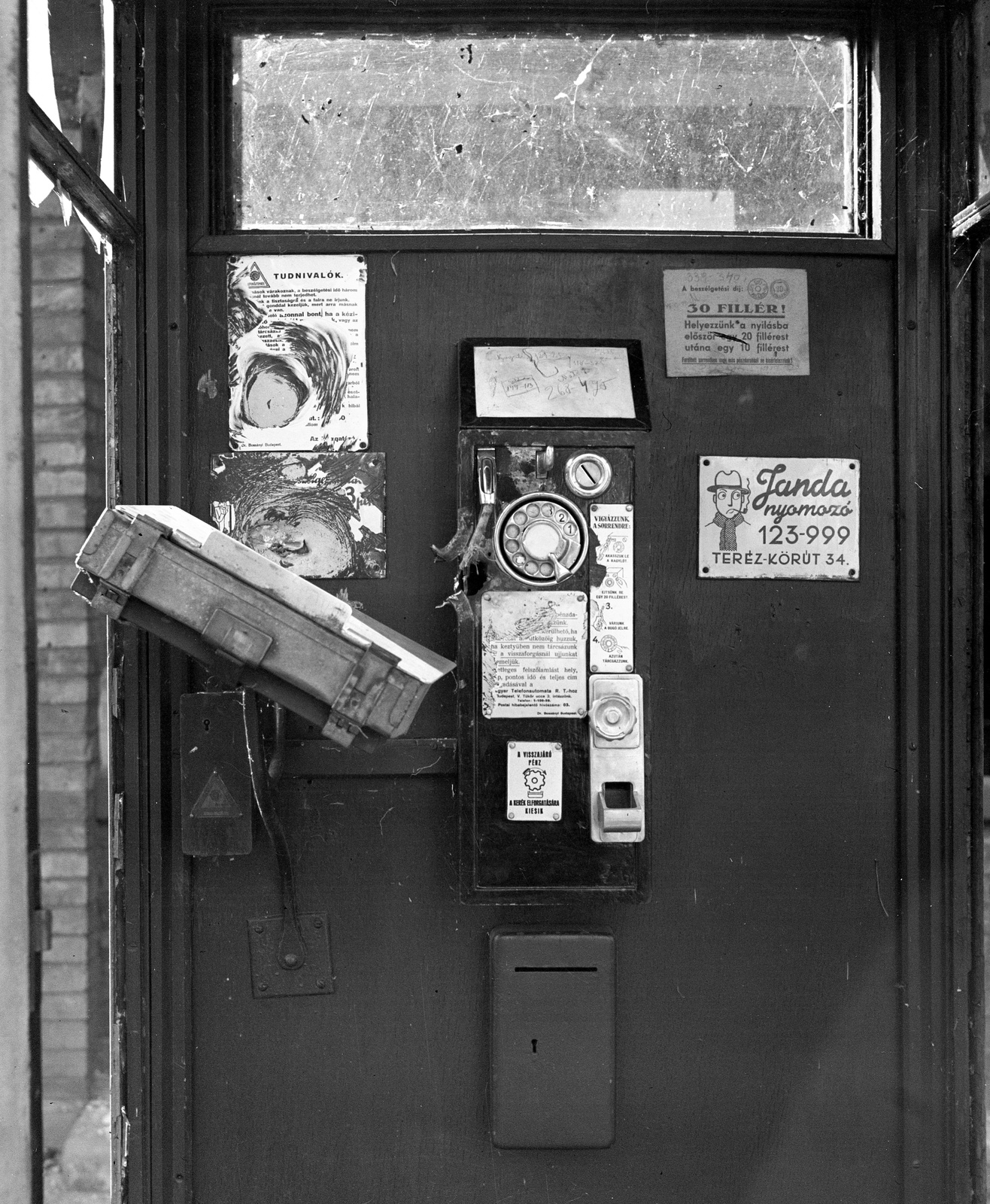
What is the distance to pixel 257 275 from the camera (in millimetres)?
1993

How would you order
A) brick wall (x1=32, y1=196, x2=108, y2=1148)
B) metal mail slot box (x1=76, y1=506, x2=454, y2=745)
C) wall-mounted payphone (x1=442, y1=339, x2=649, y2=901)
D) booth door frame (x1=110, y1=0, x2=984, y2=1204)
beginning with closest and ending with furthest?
1. metal mail slot box (x1=76, y1=506, x2=454, y2=745)
2. wall-mounted payphone (x1=442, y1=339, x2=649, y2=901)
3. booth door frame (x1=110, y1=0, x2=984, y2=1204)
4. brick wall (x1=32, y1=196, x2=108, y2=1148)

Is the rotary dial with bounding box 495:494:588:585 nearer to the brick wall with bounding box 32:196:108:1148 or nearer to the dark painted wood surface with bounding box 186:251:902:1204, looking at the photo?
the dark painted wood surface with bounding box 186:251:902:1204

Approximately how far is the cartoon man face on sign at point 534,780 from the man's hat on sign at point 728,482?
699 mm

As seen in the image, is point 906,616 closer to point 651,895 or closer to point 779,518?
point 779,518

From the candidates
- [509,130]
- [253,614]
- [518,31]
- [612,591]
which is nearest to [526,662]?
[612,591]

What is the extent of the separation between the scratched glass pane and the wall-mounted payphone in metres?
0.50

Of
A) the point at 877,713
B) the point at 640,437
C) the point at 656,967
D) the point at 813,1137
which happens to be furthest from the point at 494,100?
the point at 813,1137

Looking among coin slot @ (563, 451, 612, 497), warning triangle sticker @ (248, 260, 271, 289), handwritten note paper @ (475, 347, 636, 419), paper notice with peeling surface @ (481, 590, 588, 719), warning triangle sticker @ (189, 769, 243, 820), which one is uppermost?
warning triangle sticker @ (248, 260, 271, 289)

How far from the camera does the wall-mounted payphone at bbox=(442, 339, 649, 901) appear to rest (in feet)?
6.05

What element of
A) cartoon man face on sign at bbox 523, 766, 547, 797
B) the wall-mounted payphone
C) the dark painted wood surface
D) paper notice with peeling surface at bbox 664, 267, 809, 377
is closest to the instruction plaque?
the wall-mounted payphone

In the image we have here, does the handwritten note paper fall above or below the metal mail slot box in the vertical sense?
above

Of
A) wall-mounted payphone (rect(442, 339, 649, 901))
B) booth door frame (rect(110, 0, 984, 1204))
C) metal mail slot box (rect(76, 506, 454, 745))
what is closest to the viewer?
metal mail slot box (rect(76, 506, 454, 745))

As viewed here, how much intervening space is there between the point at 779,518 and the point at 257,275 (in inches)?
48.1

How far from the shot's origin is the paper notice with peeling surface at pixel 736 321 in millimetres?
2014
